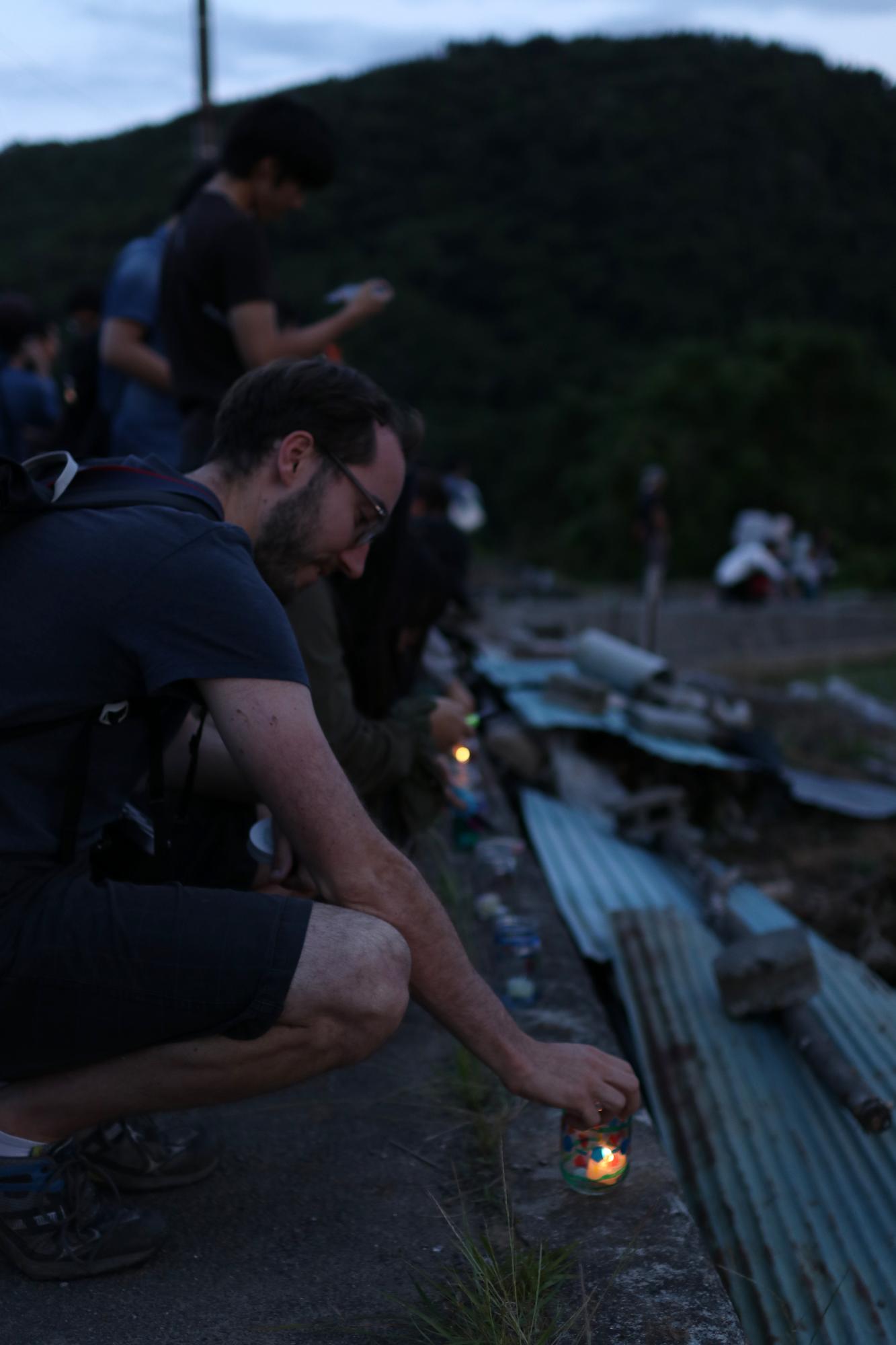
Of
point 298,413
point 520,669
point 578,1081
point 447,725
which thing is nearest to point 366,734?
point 447,725

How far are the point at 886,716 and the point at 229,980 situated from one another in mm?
9945

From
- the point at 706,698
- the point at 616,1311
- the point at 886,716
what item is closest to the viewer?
the point at 616,1311

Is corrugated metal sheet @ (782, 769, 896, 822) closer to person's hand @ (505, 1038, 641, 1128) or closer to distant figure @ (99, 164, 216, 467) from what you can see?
distant figure @ (99, 164, 216, 467)

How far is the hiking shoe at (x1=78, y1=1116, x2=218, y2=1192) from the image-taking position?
7.30 feet

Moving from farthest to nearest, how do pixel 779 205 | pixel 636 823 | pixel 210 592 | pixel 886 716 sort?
pixel 779 205 → pixel 886 716 → pixel 636 823 → pixel 210 592

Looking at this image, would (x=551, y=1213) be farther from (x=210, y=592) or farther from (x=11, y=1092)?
(x=210, y=592)

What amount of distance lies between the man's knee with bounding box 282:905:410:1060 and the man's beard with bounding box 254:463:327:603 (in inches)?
23.4

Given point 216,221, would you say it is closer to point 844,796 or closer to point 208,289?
point 208,289

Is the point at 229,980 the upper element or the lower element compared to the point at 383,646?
upper

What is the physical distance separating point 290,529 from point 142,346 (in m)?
2.13

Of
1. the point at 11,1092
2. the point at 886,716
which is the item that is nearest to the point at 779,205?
the point at 886,716

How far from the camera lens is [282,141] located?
358cm

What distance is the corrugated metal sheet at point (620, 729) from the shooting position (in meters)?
6.36

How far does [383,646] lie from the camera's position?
3543 mm
